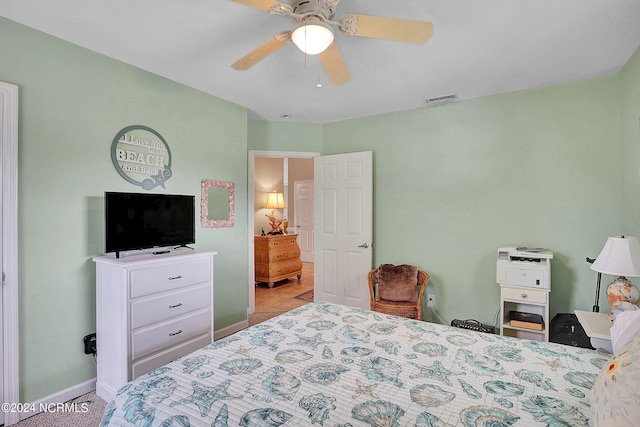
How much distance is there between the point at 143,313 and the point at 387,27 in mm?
2350

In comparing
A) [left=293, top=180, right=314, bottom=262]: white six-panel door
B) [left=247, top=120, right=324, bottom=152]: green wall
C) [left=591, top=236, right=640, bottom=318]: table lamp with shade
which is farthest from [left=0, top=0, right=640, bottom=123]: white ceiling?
[left=293, top=180, right=314, bottom=262]: white six-panel door

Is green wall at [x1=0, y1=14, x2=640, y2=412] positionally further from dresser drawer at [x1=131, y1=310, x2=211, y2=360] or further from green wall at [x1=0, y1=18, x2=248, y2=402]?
dresser drawer at [x1=131, y1=310, x2=211, y2=360]

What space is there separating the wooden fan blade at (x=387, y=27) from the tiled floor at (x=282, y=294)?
3485 mm

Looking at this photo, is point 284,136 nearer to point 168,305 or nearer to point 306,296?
point 306,296

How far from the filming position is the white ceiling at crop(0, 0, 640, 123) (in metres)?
1.87

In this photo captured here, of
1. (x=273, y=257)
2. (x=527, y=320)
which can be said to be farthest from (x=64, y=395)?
(x=527, y=320)

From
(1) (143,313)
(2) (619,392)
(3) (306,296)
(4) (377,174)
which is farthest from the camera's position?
(3) (306,296)

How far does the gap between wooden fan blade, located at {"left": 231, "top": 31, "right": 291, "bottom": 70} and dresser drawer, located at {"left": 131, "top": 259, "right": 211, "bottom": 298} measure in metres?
1.52

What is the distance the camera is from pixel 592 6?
6.00ft

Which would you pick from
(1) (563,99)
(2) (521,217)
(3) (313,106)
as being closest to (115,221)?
(3) (313,106)

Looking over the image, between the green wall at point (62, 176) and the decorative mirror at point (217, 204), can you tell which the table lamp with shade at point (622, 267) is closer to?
the decorative mirror at point (217, 204)

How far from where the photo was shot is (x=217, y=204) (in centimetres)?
338

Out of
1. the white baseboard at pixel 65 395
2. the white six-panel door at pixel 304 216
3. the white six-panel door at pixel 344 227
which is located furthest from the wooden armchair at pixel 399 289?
the white six-panel door at pixel 304 216

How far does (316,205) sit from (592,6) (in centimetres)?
313
